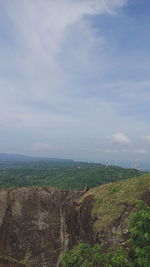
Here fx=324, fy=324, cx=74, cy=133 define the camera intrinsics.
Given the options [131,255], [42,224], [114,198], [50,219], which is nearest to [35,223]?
[42,224]

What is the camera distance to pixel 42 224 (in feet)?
176

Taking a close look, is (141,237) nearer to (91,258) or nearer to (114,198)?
(91,258)

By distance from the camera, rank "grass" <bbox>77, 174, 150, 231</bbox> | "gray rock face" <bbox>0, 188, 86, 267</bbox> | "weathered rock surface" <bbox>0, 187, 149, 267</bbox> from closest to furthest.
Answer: "grass" <bbox>77, 174, 150, 231</bbox> < "weathered rock surface" <bbox>0, 187, 149, 267</bbox> < "gray rock face" <bbox>0, 188, 86, 267</bbox>

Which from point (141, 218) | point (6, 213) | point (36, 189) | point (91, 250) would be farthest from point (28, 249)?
point (141, 218)

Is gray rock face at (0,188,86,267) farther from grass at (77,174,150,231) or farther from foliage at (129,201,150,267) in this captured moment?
foliage at (129,201,150,267)

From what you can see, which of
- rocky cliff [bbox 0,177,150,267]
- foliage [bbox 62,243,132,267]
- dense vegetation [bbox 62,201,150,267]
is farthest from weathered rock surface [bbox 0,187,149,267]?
dense vegetation [bbox 62,201,150,267]

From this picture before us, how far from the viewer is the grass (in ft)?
152

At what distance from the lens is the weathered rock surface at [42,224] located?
165 ft

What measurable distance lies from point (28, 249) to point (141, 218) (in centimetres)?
3247

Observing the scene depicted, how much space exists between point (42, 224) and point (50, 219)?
155 cm

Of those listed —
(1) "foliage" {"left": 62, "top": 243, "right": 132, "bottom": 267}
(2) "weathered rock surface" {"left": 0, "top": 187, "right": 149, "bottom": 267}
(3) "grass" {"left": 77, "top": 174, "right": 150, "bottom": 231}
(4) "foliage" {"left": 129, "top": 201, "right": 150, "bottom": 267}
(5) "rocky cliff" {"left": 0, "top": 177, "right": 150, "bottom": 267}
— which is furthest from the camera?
(2) "weathered rock surface" {"left": 0, "top": 187, "right": 149, "bottom": 267}

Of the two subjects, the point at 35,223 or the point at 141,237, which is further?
the point at 35,223

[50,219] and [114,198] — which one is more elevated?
[114,198]

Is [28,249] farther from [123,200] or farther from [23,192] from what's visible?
[123,200]
